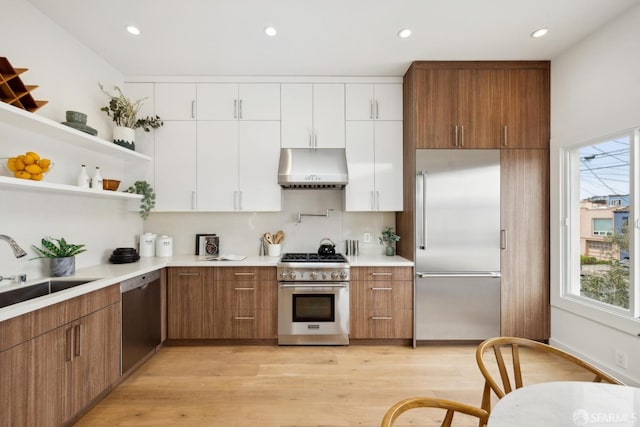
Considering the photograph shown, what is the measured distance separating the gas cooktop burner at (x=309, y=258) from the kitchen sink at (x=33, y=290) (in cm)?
169

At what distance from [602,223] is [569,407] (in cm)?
239

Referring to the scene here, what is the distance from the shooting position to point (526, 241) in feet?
9.98

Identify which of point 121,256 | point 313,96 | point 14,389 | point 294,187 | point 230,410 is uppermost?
point 313,96

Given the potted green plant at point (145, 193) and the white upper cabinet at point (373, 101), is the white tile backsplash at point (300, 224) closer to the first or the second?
the potted green plant at point (145, 193)

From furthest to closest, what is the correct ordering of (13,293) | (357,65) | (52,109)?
(357,65) → (52,109) → (13,293)

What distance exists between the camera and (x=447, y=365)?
270 cm

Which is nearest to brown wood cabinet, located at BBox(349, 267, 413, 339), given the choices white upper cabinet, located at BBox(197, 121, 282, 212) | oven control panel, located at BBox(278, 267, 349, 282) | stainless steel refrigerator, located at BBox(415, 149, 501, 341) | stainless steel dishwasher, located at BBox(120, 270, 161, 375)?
Answer: stainless steel refrigerator, located at BBox(415, 149, 501, 341)

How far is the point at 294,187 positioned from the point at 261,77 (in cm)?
128

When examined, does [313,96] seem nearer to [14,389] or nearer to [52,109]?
[52,109]

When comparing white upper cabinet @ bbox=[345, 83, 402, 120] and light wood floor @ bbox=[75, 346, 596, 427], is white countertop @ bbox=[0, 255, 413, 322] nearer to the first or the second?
light wood floor @ bbox=[75, 346, 596, 427]

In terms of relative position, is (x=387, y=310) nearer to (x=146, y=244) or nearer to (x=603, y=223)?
(x=603, y=223)

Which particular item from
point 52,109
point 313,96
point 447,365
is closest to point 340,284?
point 447,365

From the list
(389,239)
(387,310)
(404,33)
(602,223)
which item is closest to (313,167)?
(389,239)

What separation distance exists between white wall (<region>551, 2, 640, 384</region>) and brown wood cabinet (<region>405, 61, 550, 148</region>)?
0.16 metres
